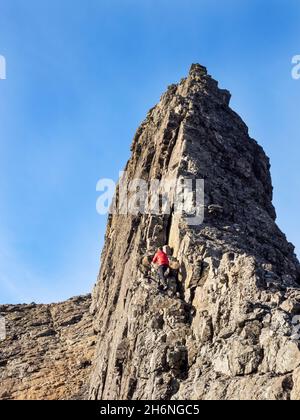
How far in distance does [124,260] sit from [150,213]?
A: 469 cm

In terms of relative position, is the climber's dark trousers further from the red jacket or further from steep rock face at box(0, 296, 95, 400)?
steep rock face at box(0, 296, 95, 400)

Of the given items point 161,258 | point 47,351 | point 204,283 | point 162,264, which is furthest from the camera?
point 47,351

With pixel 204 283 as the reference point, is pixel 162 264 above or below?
above

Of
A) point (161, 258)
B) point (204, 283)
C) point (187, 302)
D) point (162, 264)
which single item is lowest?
point (187, 302)

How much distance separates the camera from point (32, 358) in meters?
46.5

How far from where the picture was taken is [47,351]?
47.1 m

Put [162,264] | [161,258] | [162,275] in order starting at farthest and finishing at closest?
[161,258] < [162,264] < [162,275]

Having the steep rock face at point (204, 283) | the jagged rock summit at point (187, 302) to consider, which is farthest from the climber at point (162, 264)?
the steep rock face at point (204, 283)

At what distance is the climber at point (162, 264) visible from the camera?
32156 millimetres

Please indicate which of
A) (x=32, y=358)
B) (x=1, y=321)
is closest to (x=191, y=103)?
(x=32, y=358)

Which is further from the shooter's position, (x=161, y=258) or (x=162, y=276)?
(x=161, y=258)

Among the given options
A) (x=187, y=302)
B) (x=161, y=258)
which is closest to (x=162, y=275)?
(x=161, y=258)

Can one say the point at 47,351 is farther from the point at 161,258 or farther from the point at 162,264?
the point at 162,264

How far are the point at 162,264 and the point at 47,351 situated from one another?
17405 millimetres
